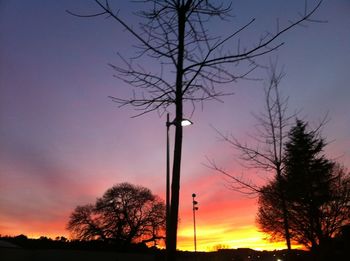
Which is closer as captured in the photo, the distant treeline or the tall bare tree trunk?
the tall bare tree trunk

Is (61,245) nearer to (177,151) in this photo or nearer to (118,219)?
(118,219)

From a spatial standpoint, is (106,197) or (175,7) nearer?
(175,7)

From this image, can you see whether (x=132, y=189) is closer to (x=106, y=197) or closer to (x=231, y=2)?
(x=106, y=197)

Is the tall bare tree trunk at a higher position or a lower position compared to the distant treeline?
lower

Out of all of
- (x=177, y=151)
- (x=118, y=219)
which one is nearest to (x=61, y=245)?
(x=118, y=219)

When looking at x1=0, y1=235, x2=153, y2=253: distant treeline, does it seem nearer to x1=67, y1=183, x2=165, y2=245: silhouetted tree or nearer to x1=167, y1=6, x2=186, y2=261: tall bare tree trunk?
x1=67, y1=183, x2=165, y2=245: silhouetted tree

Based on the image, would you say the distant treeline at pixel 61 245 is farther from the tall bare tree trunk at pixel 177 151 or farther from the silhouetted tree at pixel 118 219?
the tall bare tree trunk at pixel 177 151

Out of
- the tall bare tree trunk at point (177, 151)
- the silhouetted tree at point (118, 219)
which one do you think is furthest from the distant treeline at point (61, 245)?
the tall bare tree trunk at point (177, 151)

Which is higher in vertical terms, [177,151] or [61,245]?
[61,245]

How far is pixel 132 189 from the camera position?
66562mm

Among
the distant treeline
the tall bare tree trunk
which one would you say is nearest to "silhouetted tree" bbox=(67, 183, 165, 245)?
the distant treeline

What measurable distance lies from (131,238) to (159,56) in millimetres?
58977

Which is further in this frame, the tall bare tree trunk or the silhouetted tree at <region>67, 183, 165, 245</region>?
the silhouetted tree at <region>67, 183, 165, 245</region>

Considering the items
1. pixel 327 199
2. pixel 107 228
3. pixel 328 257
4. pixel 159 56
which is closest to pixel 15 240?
pixel 107 228
